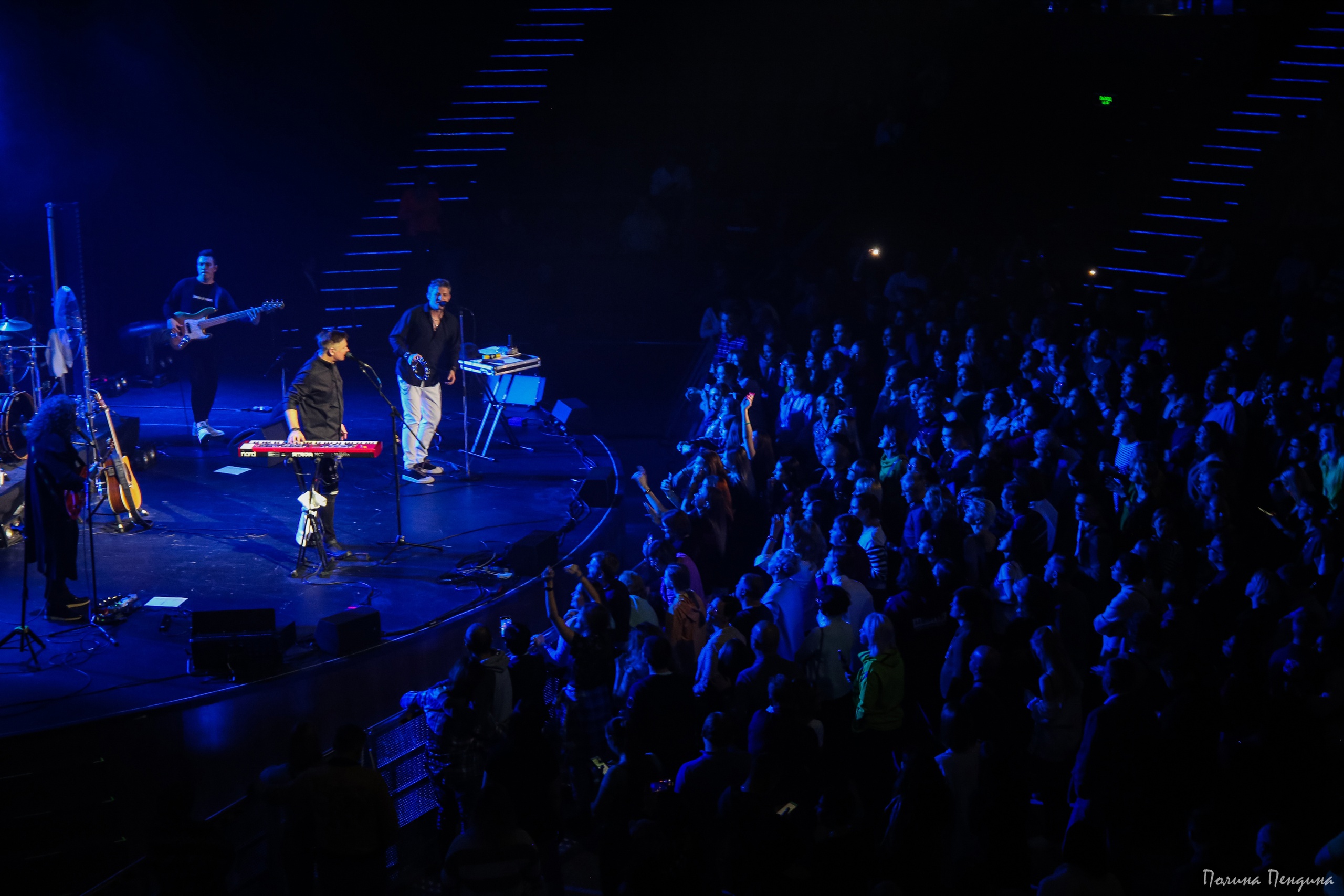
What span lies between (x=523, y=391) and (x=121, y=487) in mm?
3465

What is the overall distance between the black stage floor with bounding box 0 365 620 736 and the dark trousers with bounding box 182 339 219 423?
1.18 ft

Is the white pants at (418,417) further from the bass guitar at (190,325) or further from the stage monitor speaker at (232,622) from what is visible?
the stage monitor speaker at (232,622)

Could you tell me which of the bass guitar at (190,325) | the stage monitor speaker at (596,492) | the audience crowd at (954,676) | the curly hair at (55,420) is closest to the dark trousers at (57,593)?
the curly hair at (55,420)

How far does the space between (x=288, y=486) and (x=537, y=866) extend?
19.7ft

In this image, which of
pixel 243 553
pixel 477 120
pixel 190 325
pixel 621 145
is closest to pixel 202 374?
pixel 190 325

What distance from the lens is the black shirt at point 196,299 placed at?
33.6 feet

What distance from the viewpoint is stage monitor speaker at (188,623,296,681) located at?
18.4ft

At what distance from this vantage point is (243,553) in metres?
7.53

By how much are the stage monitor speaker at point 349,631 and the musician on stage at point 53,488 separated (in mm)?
1472

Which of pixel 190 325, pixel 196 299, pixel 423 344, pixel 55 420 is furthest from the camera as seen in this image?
pixel 196 299

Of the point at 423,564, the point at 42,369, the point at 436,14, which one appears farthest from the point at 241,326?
the point at 423,564

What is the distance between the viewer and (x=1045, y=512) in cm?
626

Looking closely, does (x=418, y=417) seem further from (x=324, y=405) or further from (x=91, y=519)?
(x=91, y=519)

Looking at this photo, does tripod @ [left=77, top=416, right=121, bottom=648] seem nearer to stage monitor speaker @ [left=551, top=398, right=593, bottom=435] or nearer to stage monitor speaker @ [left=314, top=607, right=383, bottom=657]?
stage monitor speaker @ [left=314, top=607, right=383, bottom=657]
